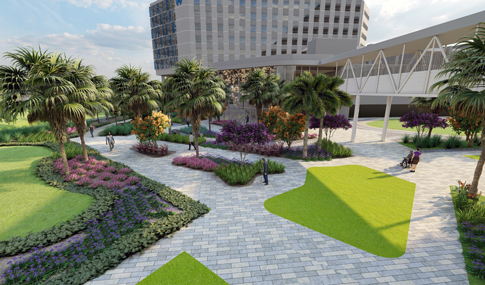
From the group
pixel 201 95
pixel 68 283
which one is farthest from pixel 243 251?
pixel 201 95

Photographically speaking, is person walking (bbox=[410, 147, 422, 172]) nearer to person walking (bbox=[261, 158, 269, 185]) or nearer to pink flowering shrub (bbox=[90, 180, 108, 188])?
person walking (bbox=[261, 158, 269, 185])

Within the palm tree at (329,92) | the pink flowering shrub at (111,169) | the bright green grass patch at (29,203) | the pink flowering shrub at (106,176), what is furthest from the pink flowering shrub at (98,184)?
the palm tree at (329,92)

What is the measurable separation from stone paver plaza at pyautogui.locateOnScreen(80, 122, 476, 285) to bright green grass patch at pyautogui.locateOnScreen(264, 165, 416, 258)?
39 centimetres

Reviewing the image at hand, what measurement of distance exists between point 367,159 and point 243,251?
15.1 m

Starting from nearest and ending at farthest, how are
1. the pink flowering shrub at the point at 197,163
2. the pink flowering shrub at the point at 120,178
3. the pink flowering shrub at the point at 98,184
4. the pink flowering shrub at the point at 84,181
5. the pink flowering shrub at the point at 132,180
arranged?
the pink flowering shrub at the point at 98,184 < the pink flowering shrub at the point at 84,181 < the pink flowering shrub at the point at 132,180 < the pink flowering shrub at the point at 120,178 < the pink flowering shrub at the point at 197,163

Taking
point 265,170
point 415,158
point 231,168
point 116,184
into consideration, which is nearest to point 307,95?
point 265,170

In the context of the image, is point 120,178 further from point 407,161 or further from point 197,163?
point 407,161

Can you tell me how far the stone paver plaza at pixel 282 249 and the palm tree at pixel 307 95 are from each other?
6.42 metres

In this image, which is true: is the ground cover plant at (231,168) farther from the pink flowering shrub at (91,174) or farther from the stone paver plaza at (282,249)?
the pink flowering shrub at (91,174)

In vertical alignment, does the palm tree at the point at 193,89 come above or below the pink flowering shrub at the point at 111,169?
above

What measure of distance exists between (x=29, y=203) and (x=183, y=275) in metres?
9.37

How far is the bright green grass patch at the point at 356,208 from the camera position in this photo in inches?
317

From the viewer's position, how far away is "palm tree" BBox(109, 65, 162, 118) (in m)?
19.1

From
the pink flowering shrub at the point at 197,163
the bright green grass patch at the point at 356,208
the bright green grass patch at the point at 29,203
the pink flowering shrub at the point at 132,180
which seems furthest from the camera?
the pink flowering shrub at the point at 197,163
